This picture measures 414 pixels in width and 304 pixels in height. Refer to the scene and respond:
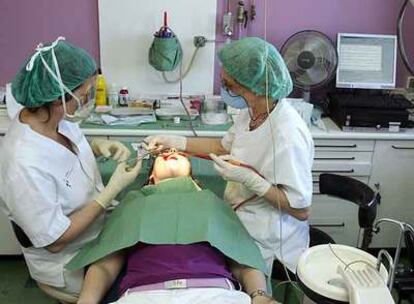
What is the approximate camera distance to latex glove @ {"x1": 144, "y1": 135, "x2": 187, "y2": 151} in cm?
208

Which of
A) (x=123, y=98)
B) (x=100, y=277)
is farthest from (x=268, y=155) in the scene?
(x=123, y=98)

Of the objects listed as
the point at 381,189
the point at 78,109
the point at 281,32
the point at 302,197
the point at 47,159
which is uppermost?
the point at 281,32

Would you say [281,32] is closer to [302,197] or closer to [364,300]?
[302,197]

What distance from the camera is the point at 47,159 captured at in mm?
1590

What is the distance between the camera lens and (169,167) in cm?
193

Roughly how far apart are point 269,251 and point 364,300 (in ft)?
2.72

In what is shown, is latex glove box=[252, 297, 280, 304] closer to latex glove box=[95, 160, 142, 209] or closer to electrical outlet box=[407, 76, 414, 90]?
latex glove box=[95, 160, 142, 209]

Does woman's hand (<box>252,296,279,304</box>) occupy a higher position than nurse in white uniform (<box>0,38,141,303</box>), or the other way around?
nurse in white uniform (<box>0,38,141,303</box>)

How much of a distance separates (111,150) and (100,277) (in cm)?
71

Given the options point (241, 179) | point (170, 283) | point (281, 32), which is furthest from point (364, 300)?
point (281, 32)

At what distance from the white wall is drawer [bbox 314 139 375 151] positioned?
2.56 feet

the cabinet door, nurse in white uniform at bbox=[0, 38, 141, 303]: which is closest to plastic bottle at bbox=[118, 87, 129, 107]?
nurse in white uniform at bbox=[0, 38, 141, 303]

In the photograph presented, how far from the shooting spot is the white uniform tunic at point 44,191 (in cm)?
150

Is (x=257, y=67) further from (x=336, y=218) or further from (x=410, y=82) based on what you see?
(x=410, y=82)
